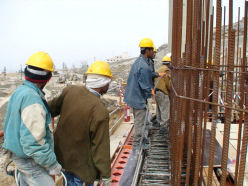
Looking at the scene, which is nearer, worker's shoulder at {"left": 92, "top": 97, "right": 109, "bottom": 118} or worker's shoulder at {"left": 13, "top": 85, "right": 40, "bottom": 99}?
worker's shoulder at {"left": 13, "top": 85, "right": 40, "bottom": 99}

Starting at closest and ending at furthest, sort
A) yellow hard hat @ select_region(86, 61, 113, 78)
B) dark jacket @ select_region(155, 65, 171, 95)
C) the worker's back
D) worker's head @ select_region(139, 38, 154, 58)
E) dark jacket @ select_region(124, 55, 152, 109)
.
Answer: the worker's back
yellow hard hat @ select_region(86, 61, 113, 78)
dark jacket @ select_region(124, 55, 152, 109)
worker's head @ select_region(139, 38, 154, 58)
dark jacket @ select_region(155, 65, 171, 95)

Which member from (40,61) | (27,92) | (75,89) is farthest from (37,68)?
(75,89)

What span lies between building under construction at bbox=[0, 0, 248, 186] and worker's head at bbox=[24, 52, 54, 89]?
1381mm

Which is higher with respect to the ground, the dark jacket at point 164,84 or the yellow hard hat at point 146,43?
the yellow hard hat at point 146,43

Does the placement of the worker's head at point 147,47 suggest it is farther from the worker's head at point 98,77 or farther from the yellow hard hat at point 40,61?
the yellow hard hat at point 40,61

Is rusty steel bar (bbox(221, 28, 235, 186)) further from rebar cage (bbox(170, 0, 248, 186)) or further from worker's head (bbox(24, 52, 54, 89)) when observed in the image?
worker's head (bbox(24, 52, 54, 89))

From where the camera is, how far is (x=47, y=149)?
208 cm

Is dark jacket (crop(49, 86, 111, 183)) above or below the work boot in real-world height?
above

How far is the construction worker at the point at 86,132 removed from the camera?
2.29m

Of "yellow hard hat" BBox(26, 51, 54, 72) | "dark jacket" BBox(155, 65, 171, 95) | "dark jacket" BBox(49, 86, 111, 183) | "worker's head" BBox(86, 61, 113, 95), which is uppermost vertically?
"yellow hard hat" BBox(26, 51, 54, 72)

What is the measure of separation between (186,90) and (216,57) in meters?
0.92

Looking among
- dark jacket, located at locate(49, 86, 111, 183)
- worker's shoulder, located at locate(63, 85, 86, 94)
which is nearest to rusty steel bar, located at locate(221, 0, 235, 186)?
dark jacket, located at locate(49, 86, 111, 183)

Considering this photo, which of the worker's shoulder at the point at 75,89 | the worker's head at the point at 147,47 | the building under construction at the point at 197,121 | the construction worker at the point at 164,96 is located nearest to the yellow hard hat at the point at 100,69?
the worker's shoulder at the point at 75,89

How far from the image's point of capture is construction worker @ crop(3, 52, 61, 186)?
2.00 metres
